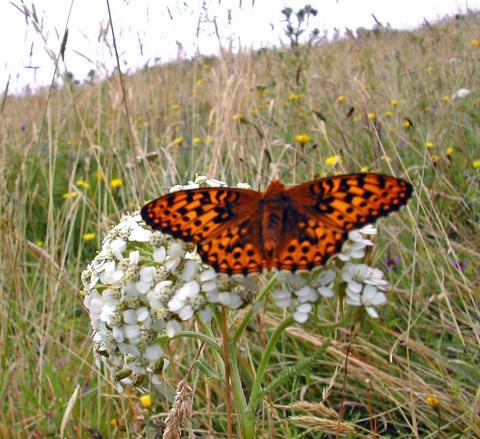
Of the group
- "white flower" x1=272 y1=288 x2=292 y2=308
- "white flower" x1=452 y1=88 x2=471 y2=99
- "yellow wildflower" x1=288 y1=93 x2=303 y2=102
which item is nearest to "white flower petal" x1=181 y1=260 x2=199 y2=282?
"white flower" x1=272 y1=288 x2=292 y2=308

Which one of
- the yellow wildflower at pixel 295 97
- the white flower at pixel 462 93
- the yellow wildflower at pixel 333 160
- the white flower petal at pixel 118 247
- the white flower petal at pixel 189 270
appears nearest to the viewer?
the white flower petal at pixel 189 270

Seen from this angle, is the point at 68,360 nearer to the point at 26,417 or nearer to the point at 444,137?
the point at 26,417

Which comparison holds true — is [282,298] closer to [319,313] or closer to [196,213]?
[196,213]

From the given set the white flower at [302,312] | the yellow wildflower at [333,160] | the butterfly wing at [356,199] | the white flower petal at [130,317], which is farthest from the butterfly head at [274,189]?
the yellow wildflower at [333,160]

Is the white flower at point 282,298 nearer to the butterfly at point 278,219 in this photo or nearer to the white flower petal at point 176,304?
the butterfly at point 278,219

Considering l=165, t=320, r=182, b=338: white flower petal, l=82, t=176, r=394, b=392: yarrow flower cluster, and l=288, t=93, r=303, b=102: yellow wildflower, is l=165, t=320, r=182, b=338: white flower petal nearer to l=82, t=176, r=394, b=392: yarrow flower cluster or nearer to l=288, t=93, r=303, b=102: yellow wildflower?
l=82, t=176, r=394, b=392: yarrow flower cluster

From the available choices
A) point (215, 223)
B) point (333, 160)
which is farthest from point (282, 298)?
point (333, 160)
